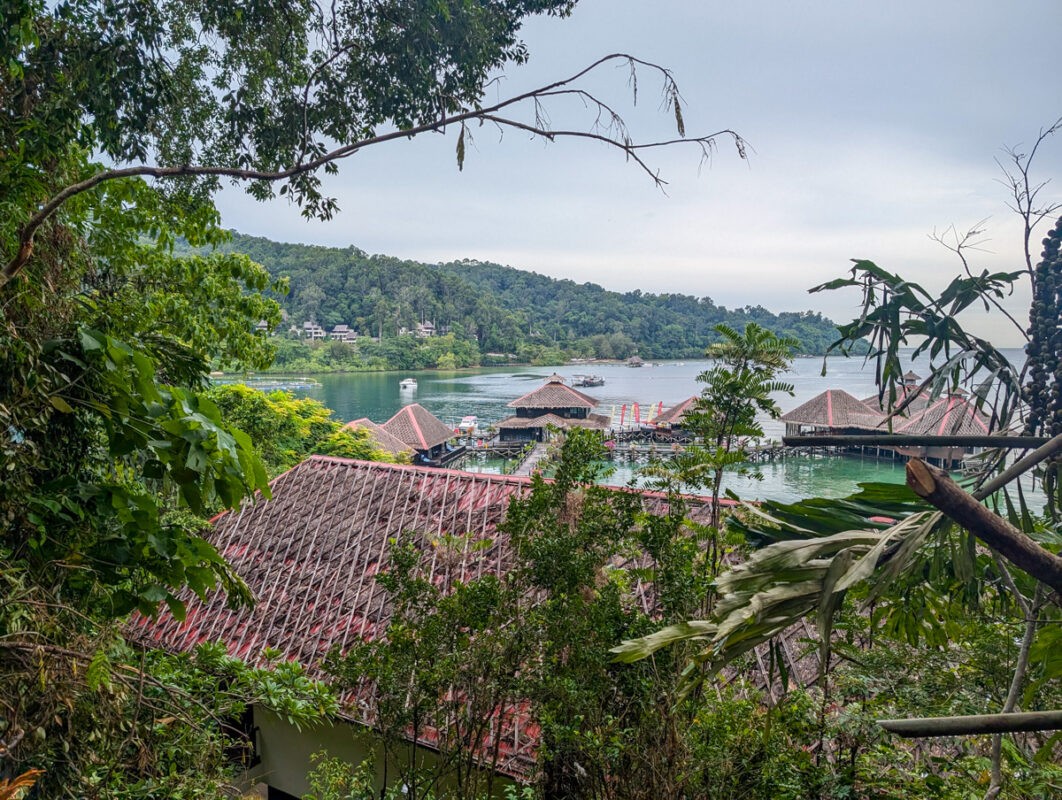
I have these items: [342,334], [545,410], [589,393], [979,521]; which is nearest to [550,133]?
[979,521]

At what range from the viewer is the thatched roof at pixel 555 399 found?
67.0ft

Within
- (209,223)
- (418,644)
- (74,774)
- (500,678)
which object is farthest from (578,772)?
(209,223)

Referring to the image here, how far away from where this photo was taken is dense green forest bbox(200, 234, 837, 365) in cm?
2758

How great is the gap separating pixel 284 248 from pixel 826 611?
36486 millimetres

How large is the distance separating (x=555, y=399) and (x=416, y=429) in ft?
17.6

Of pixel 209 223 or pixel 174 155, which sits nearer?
pixel 174 155

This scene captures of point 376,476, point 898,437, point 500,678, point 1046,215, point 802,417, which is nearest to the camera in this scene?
point 898,437

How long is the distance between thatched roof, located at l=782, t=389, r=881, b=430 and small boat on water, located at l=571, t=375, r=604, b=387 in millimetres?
22785

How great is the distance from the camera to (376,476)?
573 cm

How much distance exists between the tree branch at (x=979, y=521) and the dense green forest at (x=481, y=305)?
23.6 m

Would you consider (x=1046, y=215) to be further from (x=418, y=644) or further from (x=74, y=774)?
(x=74, y=774)

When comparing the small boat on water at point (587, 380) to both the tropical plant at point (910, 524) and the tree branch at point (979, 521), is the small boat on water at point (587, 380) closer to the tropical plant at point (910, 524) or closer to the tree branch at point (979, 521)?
the tropical plant at point (910, 524)

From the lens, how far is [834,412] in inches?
608

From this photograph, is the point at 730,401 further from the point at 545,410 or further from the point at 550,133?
the point at 545,410
